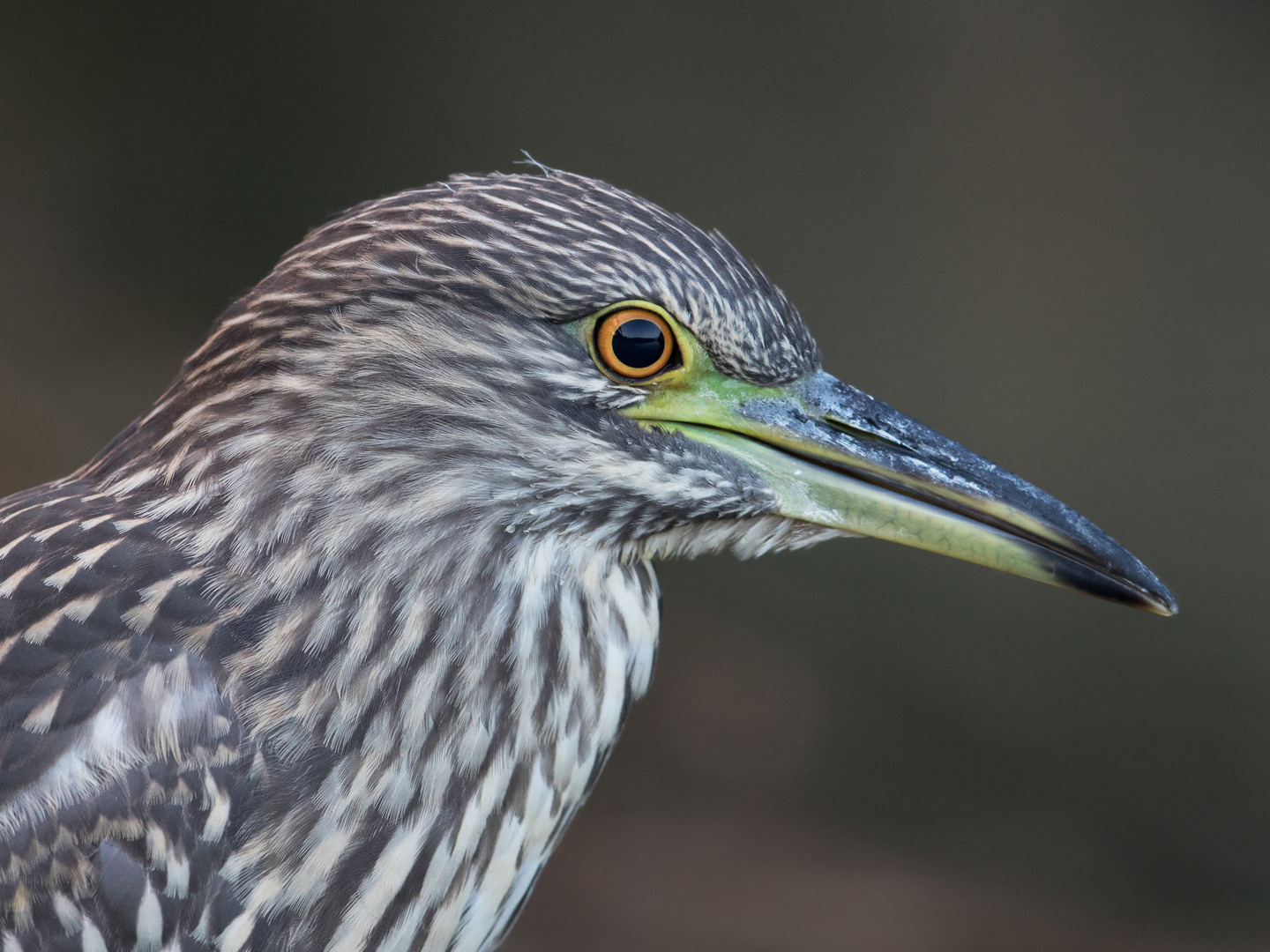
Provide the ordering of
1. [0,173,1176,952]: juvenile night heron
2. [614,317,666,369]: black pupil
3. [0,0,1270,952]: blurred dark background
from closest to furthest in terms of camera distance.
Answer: [0,173,1176,952]: juvenile night heron < [614,317,666,369]: black pupil < [0,0,1270,952]: blurred dark background

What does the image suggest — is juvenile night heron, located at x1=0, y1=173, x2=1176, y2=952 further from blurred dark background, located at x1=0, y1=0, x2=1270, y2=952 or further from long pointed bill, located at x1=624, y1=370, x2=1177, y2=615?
blurred dark background, located at x1=0, y1=0, x2=1270, y2=952

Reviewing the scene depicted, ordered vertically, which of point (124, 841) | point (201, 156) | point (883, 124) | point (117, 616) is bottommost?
point (124, 841)

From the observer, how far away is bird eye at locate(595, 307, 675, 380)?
173cm

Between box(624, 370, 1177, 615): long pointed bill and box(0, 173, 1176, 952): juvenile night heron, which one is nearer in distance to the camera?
box(0, 173, 1176, 952): juvenile night heron

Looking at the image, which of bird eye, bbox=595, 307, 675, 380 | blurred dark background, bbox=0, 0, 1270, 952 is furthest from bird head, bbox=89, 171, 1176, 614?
blurred dark background, bbox=0, 0, 1270, 952

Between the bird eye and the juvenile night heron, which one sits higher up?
the bird eye

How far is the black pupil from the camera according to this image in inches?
68.0

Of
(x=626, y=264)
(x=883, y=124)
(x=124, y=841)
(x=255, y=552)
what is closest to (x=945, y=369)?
(x=883, y=124)

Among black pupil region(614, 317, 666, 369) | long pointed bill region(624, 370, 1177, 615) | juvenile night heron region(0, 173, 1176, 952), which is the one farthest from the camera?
long pointed bill region(624, 370, 1177, 615)

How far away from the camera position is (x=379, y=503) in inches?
68.7

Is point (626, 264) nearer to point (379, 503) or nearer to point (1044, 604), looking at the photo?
point (379, 503)

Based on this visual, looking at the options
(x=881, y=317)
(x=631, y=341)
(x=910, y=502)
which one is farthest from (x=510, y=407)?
(x=881, y=317)

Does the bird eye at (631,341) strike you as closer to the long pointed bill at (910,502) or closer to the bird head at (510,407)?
the bird head at (510,407)

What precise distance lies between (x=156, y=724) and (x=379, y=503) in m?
0.45
